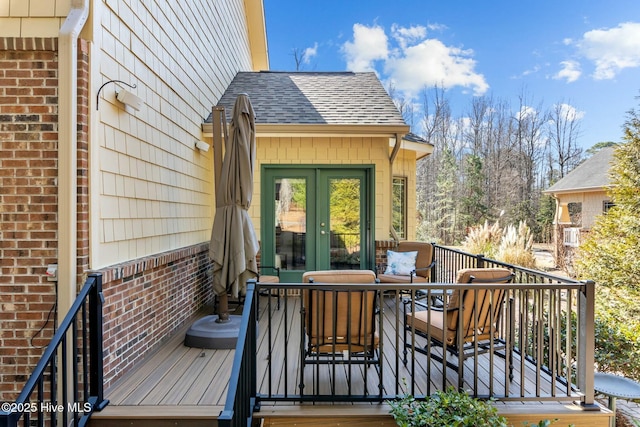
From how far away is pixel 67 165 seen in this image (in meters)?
2.64

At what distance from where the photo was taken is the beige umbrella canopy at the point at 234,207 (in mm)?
3951

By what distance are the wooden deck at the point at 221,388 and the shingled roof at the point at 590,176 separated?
A: 14266 millimetres

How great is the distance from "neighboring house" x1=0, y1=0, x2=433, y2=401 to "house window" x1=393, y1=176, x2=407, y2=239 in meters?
1.08

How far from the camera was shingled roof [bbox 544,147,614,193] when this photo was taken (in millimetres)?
14150

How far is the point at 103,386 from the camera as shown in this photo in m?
2.76

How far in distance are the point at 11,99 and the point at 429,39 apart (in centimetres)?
2542

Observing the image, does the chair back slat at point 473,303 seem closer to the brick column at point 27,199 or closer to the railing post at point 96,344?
the railing post at point 96,344

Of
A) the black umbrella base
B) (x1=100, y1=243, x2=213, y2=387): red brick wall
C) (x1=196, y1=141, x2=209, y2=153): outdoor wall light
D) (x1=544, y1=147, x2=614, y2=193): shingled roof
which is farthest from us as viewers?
(x1=544, y1=147, x2=614, y2=193): shingled roof

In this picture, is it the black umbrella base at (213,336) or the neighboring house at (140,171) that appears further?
the black umbrella base at (213,336)

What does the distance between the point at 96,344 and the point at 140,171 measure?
1.67 metres

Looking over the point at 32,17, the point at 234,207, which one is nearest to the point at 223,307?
the point at 234,207

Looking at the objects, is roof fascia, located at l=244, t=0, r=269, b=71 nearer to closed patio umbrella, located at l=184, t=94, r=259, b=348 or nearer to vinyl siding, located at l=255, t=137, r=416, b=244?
vinyl siding, located at l=255, t=137, r=416, b=244

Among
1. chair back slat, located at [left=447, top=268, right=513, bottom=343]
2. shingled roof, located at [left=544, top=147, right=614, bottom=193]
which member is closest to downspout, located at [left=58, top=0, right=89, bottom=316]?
chair back slat, located at [left=447, top=268, right=513, bottom=343]

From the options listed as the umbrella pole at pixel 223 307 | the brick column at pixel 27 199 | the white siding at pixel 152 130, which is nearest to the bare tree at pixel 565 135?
the white siding at pixel 152 130
